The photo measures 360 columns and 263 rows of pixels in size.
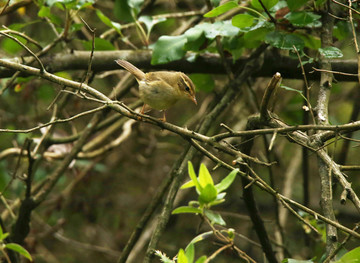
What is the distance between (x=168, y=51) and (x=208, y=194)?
1347 millimetres

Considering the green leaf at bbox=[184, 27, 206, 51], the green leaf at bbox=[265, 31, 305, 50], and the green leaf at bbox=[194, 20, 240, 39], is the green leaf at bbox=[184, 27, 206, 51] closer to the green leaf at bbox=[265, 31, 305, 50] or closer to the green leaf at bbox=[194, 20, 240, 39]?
the green leaf at bbox=[194, 20, 240, 39]

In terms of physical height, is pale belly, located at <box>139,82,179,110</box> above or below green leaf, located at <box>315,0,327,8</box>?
below

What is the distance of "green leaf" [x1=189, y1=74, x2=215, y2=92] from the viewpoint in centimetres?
337

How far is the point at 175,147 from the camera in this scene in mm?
5273

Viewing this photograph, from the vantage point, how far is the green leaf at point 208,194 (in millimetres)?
1612

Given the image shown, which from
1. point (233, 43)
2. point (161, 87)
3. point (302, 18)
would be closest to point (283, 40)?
point (302, 18)

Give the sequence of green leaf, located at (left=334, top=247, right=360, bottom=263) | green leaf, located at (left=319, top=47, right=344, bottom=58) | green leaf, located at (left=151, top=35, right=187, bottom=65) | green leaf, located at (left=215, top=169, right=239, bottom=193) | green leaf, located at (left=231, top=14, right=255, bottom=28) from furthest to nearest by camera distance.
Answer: green leaf, located at (left=151, top=35, right=187, bottom=65) < green leaf, located at (left=231, top=14, right=255, bottom=28) < green leaf, located at (left=319, top=47, right=344, bottom=58) < green leaf, located at (left=215, top=169, right=239, bottom=193) < green leaf, located at (left=334, top=247, right=360, bottom=263)

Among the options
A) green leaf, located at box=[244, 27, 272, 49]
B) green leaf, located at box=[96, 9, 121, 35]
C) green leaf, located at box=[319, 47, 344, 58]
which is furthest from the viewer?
green leaf, located at box=[96, 9, 121, 35]

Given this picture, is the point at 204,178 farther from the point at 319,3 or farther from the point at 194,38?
the point at 319,3

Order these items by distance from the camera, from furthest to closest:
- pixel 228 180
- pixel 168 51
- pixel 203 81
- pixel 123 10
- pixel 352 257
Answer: pixel 203 81 → pixel 123 10 → pixel 168 51 → pixel 228 180 → pixel 352 257

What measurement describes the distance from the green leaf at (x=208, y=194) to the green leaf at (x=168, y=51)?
130cm

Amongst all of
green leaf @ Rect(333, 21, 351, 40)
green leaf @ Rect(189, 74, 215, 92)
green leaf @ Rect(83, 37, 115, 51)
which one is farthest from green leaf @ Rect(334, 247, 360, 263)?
green leaf @ Rect(83, 37, 115, 51)

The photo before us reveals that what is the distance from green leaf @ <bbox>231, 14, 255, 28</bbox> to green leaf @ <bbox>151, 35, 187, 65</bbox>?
0.41 meters

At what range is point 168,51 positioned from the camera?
9.02 feet
